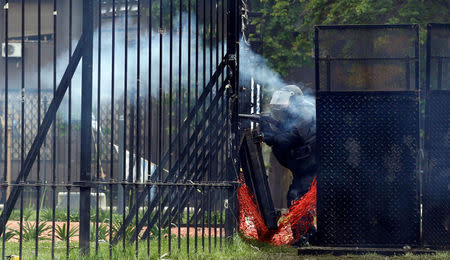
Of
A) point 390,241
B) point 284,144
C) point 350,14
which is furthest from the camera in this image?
point 350,14

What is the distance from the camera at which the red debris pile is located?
11.4 meters

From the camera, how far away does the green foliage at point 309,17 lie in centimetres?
2047

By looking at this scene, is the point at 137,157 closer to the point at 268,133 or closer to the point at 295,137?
the point at 268,133

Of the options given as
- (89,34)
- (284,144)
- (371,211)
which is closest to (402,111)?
(371,211)

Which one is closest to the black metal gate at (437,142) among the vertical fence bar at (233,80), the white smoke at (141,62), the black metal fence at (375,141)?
the black metal fence at (375,141)

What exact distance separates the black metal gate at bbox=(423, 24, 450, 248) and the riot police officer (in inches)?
105

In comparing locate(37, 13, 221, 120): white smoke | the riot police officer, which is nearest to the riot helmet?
the riot police officer

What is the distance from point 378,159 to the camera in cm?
1024

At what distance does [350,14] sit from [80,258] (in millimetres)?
13836

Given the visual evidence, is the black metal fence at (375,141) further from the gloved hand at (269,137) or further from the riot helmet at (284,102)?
the riot helmet at (284,102)

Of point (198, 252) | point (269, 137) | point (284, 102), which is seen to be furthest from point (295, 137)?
point (198, 252)

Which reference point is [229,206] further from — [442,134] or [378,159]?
[442,134]

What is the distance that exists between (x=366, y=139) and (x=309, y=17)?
1242cm

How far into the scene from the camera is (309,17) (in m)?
22.4
